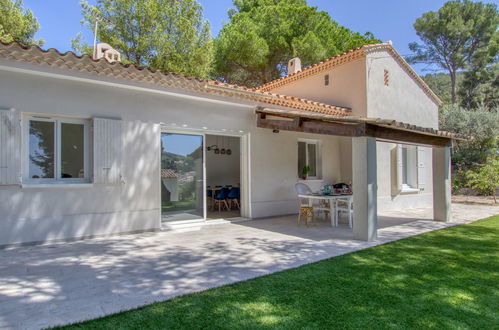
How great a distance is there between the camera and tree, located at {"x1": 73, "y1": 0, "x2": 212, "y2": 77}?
18.3 metres

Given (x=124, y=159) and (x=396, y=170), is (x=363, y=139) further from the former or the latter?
(x=396, y=170)

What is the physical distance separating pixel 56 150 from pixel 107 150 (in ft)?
3.23

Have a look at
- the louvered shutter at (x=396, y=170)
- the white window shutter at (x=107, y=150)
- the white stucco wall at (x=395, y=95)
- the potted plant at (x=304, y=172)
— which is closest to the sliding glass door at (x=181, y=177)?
the white window shutter at (x=107, y=150)

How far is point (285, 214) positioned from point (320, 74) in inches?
249

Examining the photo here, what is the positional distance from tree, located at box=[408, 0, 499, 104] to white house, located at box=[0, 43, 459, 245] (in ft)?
66.5

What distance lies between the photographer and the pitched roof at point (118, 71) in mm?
5828


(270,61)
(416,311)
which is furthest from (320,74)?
(416,311)

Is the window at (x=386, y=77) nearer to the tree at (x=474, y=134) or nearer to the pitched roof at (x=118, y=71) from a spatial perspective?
the pitched roof at (x=118, y=71)

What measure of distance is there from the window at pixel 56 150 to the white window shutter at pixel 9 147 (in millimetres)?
251

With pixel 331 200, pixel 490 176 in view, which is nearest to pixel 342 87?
pixel 331 200

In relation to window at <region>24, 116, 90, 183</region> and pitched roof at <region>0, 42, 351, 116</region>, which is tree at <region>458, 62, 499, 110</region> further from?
window at <region>24, 116, 90, 183</region>

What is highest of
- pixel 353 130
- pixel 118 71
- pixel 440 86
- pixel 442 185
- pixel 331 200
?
pixel 440 86

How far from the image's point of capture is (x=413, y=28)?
1125 inches

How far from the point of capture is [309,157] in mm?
12094
